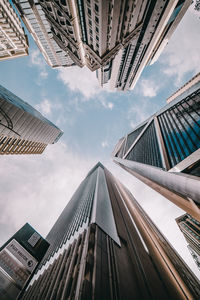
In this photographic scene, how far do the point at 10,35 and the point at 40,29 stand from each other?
27.5 ft

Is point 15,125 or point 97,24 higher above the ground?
point 97,24

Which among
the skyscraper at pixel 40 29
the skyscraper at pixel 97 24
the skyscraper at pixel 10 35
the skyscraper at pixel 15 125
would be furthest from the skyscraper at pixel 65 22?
the skyscraper at pixel 15 125

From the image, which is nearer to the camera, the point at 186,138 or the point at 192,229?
the point at 186,138

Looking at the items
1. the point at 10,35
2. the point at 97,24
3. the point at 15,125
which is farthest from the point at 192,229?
the point at 10,35

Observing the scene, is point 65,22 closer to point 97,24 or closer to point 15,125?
point 97,24

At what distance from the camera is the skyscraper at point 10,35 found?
2738cm

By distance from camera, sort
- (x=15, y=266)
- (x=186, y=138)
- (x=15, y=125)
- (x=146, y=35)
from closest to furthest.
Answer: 1. (x=15, y=266)
2. (x=186, y=138)
3. (x=15, y=125)
4. (x=146, y=35)

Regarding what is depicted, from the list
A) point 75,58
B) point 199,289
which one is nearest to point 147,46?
point 75,58

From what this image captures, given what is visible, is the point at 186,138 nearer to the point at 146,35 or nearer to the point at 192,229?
the point at 146,35

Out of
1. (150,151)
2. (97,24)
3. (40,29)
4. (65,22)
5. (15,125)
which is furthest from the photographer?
(150,151)

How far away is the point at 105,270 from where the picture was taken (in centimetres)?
1625

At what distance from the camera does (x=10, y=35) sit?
31.1m

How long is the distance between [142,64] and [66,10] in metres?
36.8

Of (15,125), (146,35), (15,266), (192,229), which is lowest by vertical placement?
(192,229)
